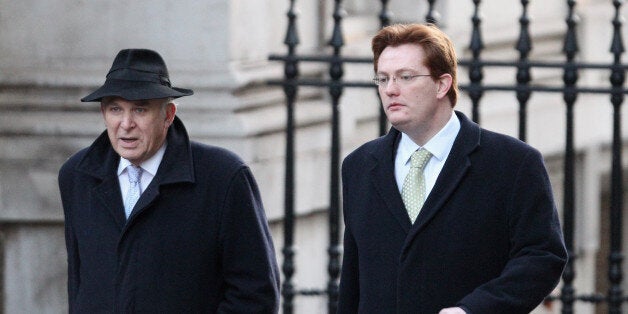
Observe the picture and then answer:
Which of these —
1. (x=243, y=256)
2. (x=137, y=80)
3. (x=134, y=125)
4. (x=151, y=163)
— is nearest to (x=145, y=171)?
(x=151, y=163)

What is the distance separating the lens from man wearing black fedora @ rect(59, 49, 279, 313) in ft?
16.4

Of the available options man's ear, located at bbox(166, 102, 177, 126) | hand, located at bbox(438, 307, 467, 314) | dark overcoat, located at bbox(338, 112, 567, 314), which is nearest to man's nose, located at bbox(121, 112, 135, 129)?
man's ear, located at bbox(166, 102, 177, 126)

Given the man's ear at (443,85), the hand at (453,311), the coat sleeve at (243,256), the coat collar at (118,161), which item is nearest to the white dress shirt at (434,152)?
the man's ear at (443,85)

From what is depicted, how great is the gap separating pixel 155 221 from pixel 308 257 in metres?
3.03

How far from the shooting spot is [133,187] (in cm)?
507

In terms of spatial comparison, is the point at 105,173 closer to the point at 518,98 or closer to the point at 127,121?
the point at 127,121

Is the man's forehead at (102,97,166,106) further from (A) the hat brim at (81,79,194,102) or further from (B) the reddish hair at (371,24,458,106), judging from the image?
(B) the reddish hair at (371,24,458,106)

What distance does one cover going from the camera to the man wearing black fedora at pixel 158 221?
4.99 meters

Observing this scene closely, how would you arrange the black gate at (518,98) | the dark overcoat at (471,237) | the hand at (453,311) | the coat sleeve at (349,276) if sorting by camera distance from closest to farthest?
the hand at (453,311)
the dark overcoat at (471,237)
the coat sleeve at (349,276)
the black gate at (518,98)

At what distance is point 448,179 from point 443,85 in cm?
25

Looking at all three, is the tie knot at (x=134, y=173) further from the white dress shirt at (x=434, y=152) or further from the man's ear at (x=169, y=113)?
the white dress shirt at (x=434, y=152)

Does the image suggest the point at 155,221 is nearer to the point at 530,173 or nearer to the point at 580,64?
the point at 530,173

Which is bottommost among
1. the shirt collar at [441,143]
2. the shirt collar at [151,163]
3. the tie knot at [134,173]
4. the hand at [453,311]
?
the hand at [453,311]

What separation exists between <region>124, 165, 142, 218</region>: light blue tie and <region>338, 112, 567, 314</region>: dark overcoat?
69 centimetres
